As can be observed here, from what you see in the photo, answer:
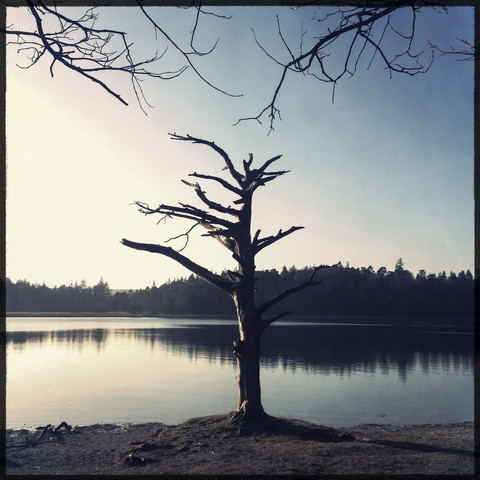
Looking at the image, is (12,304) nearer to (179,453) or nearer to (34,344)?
(34,344)

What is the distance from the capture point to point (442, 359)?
39.8m

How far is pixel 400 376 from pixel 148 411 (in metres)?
16.9

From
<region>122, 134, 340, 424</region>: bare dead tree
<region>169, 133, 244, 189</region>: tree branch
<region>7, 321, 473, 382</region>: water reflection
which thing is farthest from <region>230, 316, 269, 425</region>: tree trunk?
<region>7, 321, 473, 382</region>: water reflection

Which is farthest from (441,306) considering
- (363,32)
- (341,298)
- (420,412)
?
(363,32)

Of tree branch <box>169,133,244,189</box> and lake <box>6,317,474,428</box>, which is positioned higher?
tree branch <box>169,133,244,189</box>

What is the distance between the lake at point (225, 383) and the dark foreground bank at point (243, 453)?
646 cm

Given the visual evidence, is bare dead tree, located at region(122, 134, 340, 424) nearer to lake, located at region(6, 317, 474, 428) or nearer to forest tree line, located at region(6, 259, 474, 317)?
lake, located at region(6, 317, 474, 428)

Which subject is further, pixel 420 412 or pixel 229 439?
pixel 420 412

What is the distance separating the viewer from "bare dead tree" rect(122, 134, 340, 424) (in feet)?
43.4

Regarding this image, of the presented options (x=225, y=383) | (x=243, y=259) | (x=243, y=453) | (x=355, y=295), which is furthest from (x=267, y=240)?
(x=355, y=295)

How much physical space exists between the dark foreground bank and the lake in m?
6.46

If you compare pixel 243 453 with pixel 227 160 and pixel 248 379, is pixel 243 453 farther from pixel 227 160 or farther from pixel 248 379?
pixel 227 160

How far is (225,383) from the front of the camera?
28.8 m

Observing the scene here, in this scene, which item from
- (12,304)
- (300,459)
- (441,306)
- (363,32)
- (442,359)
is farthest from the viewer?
(12,304)
